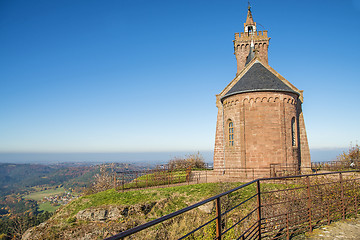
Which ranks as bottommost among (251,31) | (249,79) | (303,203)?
(303,203)

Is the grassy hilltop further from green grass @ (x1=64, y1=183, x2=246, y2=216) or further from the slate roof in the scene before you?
the slate roof

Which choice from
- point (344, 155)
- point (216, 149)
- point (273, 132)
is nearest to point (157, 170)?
point (216, 149)

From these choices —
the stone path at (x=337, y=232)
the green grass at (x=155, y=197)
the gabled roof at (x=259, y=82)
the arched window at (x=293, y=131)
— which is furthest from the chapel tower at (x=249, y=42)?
the stone path at (x=337, y=232)

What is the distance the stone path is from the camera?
520cm

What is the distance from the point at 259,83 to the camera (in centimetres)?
1925

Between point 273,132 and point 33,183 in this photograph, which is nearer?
point 273,132

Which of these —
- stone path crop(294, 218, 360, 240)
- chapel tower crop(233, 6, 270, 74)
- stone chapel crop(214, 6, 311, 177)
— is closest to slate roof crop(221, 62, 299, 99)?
stone chapel crop(214, 6, 311, 177)

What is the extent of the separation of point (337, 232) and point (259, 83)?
50.3ft

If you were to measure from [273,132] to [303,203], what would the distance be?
10198 millimetres

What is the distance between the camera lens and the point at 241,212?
37.0 ft

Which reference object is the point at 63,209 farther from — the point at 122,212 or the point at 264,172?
the point at 264,172

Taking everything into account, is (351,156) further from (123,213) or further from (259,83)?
(123,213)

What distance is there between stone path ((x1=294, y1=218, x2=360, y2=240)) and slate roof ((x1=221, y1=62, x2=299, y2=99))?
551 inches

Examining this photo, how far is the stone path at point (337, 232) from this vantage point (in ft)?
17.1
